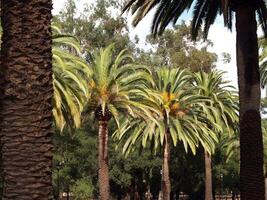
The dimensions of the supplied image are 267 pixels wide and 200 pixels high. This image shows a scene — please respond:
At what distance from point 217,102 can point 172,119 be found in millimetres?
6754

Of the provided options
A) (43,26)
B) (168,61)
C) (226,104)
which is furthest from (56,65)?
(168,61)

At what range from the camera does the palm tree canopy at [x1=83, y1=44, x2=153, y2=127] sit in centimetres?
3000

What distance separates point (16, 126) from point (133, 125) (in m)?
33.6

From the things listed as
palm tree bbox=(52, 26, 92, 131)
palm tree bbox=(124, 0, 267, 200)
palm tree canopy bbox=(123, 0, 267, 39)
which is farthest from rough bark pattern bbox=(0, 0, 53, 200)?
palm tree bbox=(52, 26, 92, 131)

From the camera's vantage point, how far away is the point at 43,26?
19.7 ft

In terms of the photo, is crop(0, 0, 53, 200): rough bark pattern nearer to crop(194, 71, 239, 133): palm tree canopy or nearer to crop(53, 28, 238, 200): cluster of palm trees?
crop(53, 28, 238, 200): cluster of palm trees

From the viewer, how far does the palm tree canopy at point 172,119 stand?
37447mm

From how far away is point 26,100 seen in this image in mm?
5758

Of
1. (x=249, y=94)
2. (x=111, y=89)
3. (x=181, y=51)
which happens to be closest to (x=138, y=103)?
(x=111, y=89)

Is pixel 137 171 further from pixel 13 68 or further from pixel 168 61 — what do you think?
pixel 13 68

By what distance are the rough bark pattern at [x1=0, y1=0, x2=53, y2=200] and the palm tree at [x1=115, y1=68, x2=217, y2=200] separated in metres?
30.5

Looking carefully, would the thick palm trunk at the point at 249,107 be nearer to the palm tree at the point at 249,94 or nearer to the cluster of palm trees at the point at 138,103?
the palm tree at the point at 249,94

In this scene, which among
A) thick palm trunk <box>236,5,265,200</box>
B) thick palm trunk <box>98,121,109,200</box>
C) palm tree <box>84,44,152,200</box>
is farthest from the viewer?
palm tree <box>84,44,152,200</box>

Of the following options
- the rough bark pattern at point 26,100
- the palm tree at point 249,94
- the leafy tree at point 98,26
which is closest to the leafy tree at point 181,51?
the leafy tree at point 98,26
